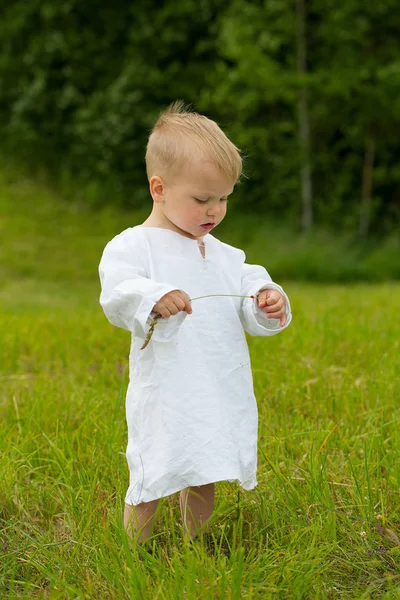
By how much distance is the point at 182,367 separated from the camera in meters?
2.03

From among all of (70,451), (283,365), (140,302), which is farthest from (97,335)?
(140,302)

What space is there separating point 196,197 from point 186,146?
0.15 m

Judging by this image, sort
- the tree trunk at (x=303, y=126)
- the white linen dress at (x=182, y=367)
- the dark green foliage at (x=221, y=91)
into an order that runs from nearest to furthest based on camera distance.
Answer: the white linen dress at (x=182, y=367) < the dark green foliage at (x=221, y=91) < the tree trunk at (x=303, y=126)

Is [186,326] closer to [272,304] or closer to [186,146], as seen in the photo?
[272,304]

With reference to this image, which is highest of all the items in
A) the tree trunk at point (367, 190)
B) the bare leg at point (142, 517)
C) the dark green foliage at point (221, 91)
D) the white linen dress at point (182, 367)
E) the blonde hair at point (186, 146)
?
the dark green foliage at point (221, 91)

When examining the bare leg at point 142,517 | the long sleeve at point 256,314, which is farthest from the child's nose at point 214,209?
the bare leg at point 142,517

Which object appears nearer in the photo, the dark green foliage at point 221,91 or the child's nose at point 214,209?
the child's nose at point 214,209

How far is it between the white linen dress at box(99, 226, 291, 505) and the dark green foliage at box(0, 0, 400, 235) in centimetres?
938

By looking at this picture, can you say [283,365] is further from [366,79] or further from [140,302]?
[366,79]

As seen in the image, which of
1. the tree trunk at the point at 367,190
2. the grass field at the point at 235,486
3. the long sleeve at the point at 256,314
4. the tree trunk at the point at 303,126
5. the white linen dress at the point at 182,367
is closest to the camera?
the grass field at the point at 235,486

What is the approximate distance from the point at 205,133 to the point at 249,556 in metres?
1.16

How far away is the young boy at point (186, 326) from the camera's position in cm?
198

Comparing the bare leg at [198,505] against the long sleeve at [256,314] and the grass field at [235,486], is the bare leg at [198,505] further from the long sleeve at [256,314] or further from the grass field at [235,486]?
the long sleeve at [256,314]

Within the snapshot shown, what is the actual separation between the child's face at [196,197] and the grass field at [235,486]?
2.13ft
